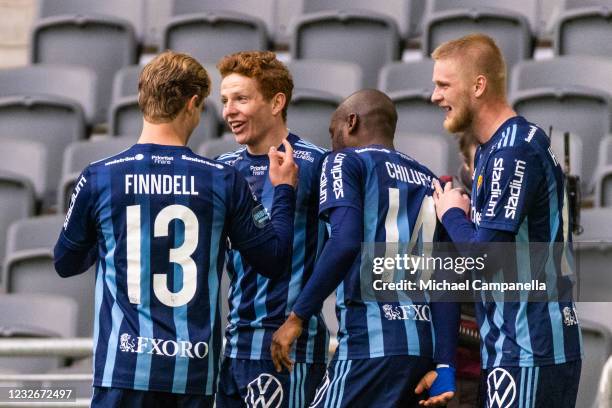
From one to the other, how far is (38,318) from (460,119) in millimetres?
3410

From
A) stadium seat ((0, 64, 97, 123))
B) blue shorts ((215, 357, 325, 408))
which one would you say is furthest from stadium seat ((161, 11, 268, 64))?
blue shorts ((215, 357, 325, 408))

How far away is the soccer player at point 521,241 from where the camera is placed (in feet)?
13.8

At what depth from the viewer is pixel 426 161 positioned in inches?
296

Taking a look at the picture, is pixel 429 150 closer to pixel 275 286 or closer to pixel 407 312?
pixel 275 286

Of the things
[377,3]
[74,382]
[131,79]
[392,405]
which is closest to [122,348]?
[392,405]

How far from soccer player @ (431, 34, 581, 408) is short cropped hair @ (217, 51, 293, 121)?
802 mm

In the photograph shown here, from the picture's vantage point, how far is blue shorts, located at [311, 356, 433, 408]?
4.41 meters

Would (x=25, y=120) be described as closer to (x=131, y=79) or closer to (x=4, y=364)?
(x=131, y=79)

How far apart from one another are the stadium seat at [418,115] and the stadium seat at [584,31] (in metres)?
1.17

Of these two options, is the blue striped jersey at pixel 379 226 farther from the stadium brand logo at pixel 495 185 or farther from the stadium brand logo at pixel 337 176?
the stadium brand logo at pixel 495 185

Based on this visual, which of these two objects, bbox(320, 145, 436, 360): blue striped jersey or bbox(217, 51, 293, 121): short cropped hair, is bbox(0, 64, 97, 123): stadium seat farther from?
bbox(320, 145, 436, 360): blue striped jersey

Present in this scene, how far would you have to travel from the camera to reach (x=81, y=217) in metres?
4.28

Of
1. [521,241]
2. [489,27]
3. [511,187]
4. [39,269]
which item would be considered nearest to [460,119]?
[511,187]

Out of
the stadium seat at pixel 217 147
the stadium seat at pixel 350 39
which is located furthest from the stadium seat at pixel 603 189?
the stadium seat at pixel 350 39
